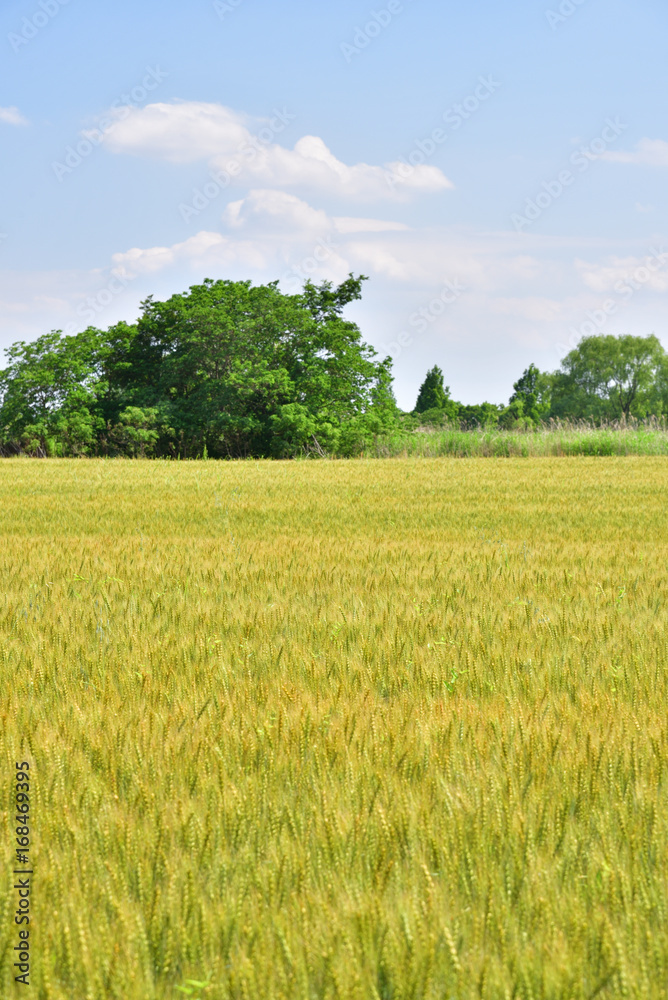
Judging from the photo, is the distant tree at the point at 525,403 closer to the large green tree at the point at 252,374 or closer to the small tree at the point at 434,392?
the small tree at the point at 434,392

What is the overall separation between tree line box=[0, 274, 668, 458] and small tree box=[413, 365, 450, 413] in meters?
23.2

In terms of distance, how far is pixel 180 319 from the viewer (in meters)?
33.5

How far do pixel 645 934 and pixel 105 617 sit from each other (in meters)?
3.20

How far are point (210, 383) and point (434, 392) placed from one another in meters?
28.7

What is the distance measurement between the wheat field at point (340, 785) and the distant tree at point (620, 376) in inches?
3169

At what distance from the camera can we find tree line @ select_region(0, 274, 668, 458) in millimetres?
31016

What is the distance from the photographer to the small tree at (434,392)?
188 feet

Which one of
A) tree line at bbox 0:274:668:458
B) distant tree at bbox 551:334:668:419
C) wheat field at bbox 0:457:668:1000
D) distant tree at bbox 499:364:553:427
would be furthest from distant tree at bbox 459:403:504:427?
wheat field at bbox 0:457:668:1000

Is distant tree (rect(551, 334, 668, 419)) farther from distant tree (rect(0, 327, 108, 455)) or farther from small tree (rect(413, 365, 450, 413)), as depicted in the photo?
distant tree (rect(0, 327, 108, 455))

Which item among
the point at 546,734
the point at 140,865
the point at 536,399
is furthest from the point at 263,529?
the point at 536,399

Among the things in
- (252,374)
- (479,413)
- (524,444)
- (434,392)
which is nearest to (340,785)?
(524,444)

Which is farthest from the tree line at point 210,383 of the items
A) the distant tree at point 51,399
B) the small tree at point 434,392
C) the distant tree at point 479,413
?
the distant tree at point 479,413

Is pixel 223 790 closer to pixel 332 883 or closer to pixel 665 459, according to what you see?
pixel 332 883

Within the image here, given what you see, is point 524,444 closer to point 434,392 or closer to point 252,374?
point 252,374
